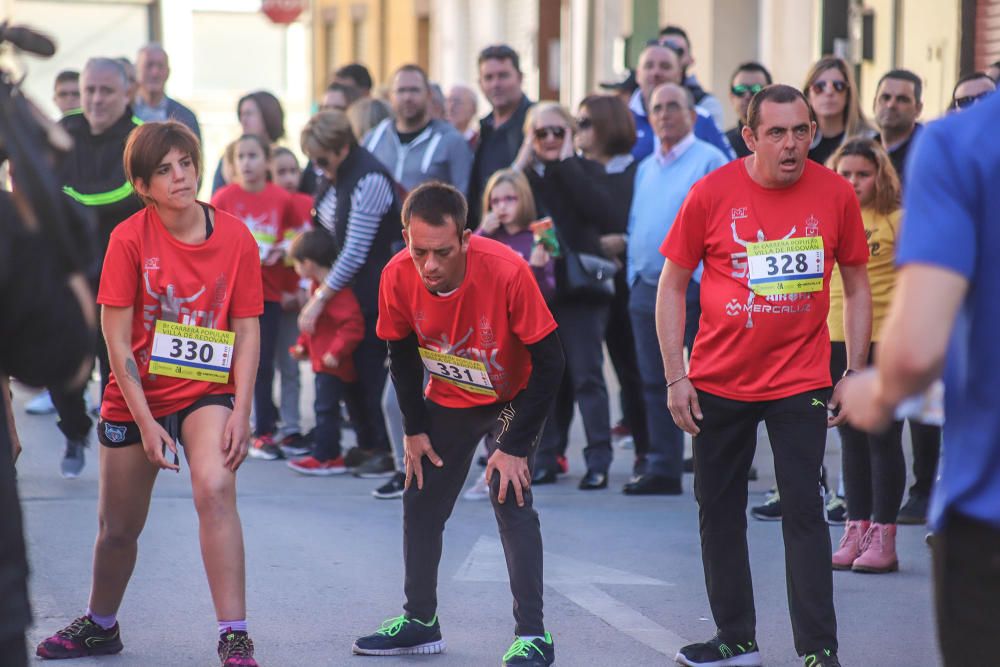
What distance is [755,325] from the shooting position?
16.4 feet

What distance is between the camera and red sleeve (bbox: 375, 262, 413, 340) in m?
5.06

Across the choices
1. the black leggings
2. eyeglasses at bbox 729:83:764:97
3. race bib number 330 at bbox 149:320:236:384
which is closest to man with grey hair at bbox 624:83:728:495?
eyeglasses at bbox 729:83:764:97

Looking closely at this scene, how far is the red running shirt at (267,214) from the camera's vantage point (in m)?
9.40

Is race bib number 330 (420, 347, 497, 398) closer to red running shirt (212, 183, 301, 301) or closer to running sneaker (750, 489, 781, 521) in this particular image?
running sneaker (750, 489, 781, 521)

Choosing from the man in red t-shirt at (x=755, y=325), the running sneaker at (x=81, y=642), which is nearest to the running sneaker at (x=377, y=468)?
the running sneaker at (x=81, y=642)

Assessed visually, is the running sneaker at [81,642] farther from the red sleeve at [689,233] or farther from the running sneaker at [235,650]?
the red sleeve at [689,233]

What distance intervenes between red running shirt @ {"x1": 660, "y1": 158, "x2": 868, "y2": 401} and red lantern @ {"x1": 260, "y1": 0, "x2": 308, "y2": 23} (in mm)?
21186

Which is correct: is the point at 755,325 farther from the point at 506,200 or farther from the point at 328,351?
the point at 328,351

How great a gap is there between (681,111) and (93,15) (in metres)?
22.4

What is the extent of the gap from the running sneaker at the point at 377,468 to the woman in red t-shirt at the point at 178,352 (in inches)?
146

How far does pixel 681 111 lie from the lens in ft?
25.7

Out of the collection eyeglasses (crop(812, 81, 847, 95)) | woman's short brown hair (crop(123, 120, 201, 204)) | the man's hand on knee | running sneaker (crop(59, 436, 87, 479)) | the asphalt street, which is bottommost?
the asphalt street

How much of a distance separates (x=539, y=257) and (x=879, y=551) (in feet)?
7.66

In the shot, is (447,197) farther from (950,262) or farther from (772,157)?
(950,262)
